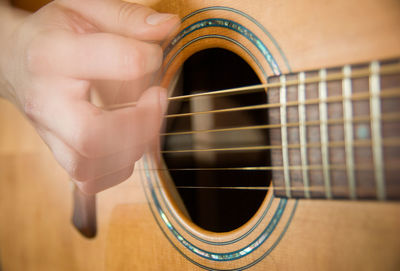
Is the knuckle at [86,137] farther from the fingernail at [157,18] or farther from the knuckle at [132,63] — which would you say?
the fingernail at [157,18]

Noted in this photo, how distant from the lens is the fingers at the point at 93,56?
1.55 feet

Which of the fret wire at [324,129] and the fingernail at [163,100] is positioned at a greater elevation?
the fingernail at [163,100]

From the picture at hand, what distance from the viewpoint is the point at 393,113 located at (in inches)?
13.1

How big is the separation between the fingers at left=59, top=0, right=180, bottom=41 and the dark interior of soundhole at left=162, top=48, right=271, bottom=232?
0.38 ft

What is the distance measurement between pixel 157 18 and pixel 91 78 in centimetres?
16

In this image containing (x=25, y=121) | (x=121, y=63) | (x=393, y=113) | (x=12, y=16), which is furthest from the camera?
(x=25, y=121)

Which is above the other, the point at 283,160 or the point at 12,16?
the point at 12,16

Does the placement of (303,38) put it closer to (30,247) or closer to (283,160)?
(283,160)

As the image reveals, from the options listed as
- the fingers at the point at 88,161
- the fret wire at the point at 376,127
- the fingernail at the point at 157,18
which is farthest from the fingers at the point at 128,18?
the fret wire at the point at 376,127

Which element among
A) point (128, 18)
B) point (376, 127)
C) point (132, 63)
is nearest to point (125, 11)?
point (128, 18)

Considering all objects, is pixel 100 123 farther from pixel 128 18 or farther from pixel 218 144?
pixel 218 144

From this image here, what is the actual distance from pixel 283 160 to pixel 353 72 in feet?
0.48

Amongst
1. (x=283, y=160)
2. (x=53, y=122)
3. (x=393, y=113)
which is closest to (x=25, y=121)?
(x=53, y=122)

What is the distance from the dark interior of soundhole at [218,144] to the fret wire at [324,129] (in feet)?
0.81
